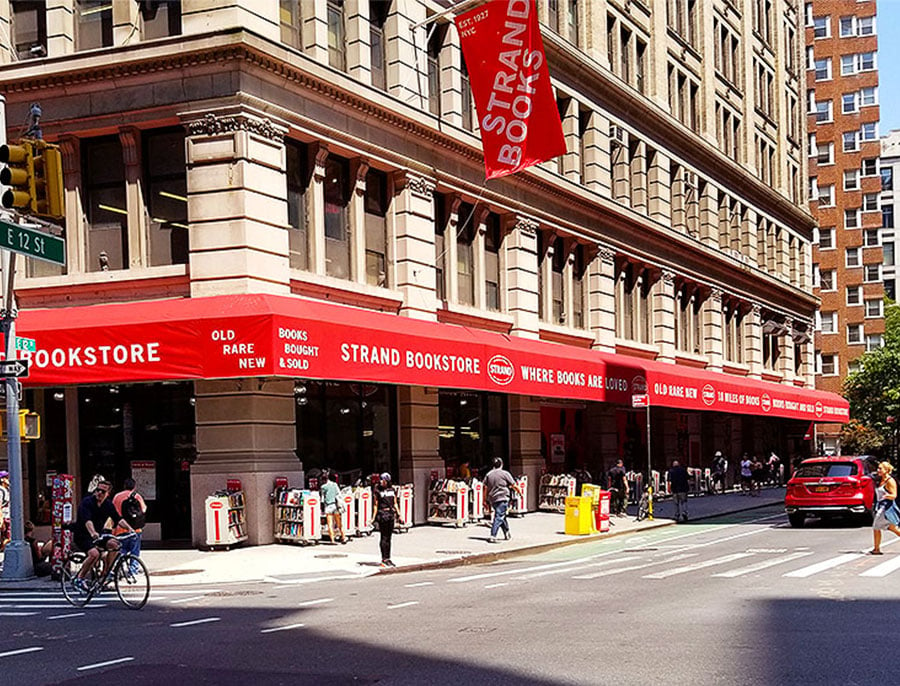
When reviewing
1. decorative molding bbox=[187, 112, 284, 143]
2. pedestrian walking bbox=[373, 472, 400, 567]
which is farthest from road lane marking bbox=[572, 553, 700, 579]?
decorative molding bbox=[187, 112, 284, 143]

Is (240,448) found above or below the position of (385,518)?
above

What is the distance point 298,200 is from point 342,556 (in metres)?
8.49

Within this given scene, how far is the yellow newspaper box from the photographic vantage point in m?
28.9

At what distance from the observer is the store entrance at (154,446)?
25.5m

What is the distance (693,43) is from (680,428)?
692 inches

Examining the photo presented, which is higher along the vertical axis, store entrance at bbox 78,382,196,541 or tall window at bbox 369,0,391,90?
tall window at bbox 369,0,391,90

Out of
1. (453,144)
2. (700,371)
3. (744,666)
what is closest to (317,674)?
(744,666)

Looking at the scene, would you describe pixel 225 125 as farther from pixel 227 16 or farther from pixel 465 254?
pixel 465 254

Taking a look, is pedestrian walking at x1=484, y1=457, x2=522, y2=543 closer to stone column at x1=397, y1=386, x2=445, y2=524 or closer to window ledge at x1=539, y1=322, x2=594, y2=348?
stone column at x1=397, y1=386, x2=445, y2=524

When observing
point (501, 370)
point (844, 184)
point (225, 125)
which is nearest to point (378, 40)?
point (225, 125)

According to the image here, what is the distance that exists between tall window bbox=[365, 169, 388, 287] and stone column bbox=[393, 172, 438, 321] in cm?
31

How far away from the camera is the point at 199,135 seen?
963 inches

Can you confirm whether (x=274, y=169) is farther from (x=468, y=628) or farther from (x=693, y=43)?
(x=693, y=43)

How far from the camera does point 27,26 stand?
1055 inches
